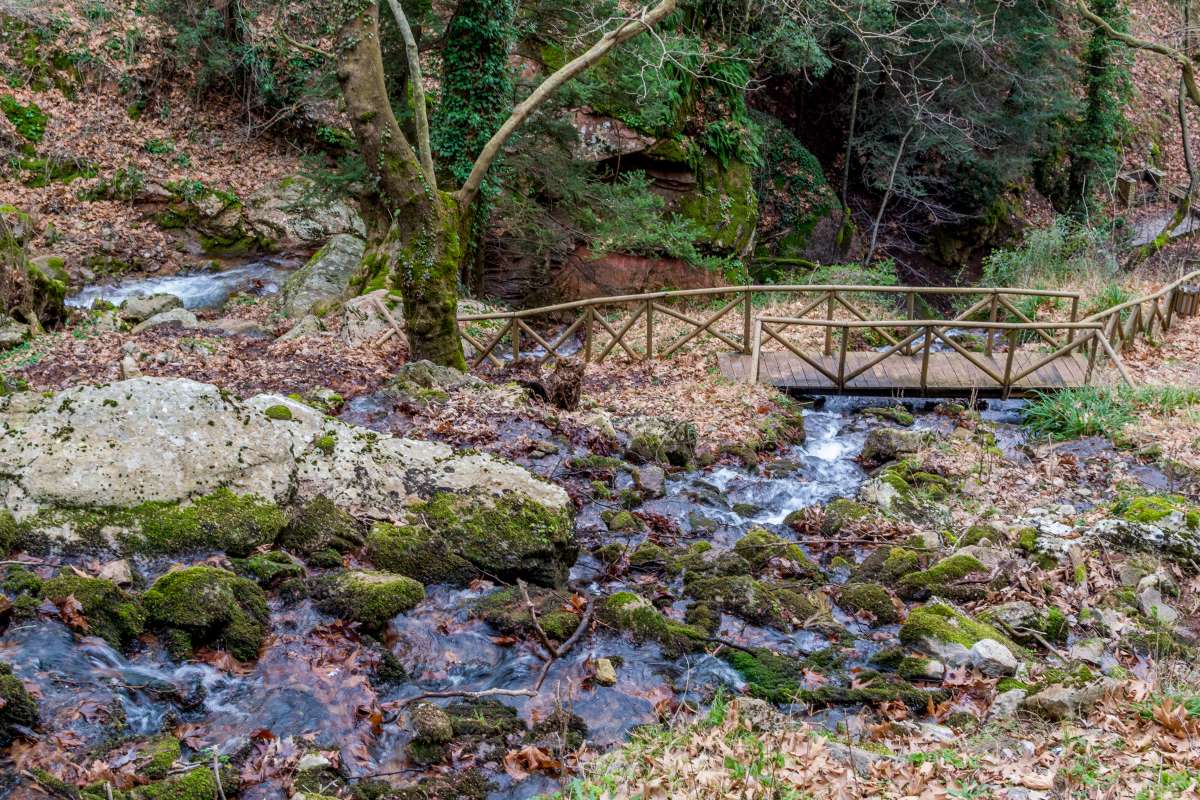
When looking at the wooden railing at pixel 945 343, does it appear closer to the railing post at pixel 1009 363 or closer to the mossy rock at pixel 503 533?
the railing post at pixel 1009 363

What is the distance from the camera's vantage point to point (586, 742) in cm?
440

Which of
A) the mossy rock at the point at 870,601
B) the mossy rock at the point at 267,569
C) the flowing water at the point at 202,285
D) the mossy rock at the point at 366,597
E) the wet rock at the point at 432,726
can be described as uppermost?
the flowing water at the point at 202,285

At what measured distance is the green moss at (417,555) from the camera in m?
5.51

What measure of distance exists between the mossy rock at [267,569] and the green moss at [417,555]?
1.68ft

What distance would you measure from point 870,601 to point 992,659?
3.33ft

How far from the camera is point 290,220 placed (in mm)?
17562

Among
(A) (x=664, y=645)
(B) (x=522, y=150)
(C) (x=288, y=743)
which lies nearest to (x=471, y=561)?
(A) (x=664, y=645)

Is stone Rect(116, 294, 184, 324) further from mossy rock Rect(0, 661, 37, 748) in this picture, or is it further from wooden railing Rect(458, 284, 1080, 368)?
mossy rock Rect(0, 661, 37, 748)

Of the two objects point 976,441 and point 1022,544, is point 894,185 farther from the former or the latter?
point 1022,544

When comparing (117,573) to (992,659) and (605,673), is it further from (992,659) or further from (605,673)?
(992,659)

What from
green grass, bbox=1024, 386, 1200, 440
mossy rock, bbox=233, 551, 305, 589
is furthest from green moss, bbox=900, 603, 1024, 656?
green grass, bbox=1024, 386, 1200, 440

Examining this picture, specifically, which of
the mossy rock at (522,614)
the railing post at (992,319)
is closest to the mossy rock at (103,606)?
the mossy rock at (522,614)

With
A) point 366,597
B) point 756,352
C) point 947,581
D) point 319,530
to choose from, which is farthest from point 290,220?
point 947,581

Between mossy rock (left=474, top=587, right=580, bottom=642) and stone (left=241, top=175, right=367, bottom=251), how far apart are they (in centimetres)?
1314
